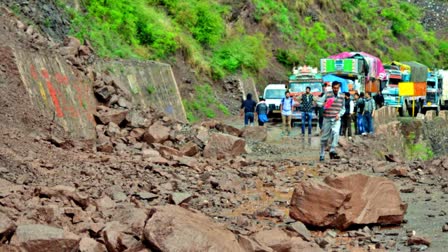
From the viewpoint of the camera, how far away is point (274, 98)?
3688 cm

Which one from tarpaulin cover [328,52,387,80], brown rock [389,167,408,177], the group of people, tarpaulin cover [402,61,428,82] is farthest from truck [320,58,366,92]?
brown rock [389,167,408,177]

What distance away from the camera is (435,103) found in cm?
4628

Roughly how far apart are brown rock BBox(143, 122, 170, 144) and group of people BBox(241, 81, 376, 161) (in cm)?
357

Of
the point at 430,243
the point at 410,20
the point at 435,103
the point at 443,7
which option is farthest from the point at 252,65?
the point at 443,7

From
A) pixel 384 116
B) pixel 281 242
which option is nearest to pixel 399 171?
pixel 281 242

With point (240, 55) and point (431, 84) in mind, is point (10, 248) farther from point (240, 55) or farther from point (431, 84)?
point (431, 84)

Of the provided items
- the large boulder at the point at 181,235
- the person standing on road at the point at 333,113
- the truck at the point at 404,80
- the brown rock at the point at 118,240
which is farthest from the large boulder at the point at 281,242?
the truck at the point at 404,80

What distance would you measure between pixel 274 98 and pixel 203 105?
368cm

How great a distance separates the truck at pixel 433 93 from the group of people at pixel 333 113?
760 inches

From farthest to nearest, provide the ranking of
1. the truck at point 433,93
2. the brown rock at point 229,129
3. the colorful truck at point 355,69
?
the truck at point 433,93 → the colorful truck at point 355,69 → the brown rock at point 229,129

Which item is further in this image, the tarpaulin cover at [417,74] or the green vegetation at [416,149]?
the tarpaulin cover at [417,74]

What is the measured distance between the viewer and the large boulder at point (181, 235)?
7176 mm

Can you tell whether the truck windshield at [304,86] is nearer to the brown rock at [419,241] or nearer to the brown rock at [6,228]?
the brown rock at [419,241]

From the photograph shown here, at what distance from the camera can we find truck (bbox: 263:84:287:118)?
36.2 metres
